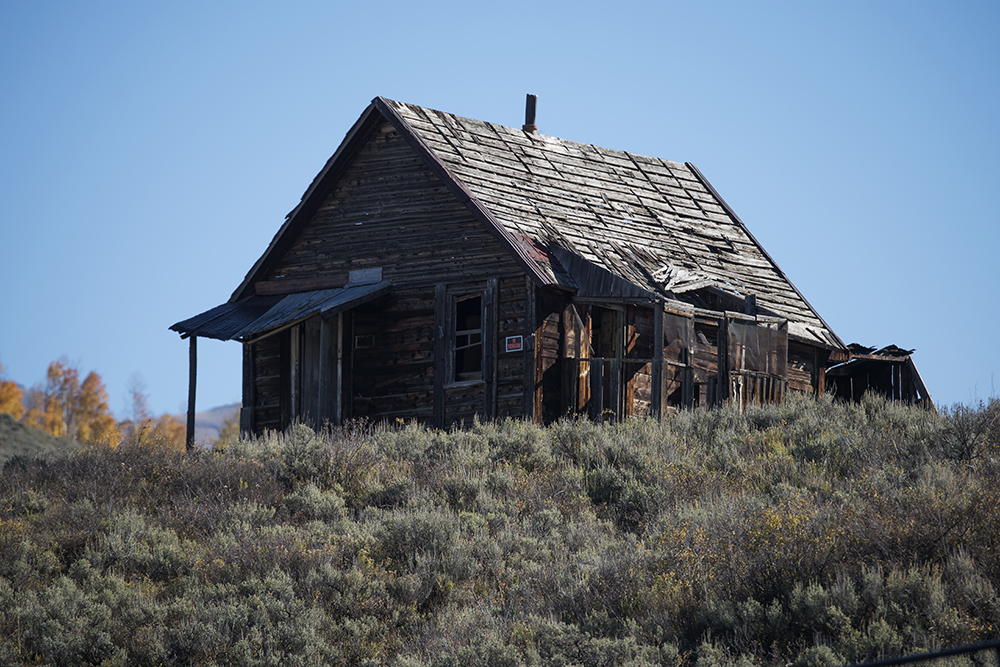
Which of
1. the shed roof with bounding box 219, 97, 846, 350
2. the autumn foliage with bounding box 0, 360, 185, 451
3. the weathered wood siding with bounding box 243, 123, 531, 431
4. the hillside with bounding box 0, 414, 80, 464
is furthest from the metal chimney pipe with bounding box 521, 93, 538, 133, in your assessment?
the autumn foliage with bounding box 0, 360, 185, 451

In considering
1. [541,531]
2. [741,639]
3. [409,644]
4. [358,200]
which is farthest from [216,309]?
[741,639]

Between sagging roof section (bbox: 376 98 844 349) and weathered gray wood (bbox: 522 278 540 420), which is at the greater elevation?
sagging roof section (bbox: 376 98 844 349)

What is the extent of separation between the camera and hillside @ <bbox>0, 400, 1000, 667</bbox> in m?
8.06

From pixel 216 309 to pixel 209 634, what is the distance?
37.8ft

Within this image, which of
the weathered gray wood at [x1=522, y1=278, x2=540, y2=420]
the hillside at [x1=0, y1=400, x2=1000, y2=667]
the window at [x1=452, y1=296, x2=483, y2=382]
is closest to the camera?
the hillside at [x1=0, y1=400, x2=1000, y2=667]

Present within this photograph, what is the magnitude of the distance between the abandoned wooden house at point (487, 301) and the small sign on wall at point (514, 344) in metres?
0.04

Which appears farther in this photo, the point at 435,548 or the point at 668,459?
the point at 668,459

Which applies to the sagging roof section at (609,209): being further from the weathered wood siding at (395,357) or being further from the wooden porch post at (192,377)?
the wooden porch post at (192,377)

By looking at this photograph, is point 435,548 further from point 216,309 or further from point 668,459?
point 216,309

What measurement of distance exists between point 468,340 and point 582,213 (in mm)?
3226

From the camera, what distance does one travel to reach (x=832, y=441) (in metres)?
12.5

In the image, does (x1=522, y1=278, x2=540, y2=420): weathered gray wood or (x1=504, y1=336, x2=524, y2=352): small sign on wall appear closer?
(x1=522, y1=278, x2=540, y2=420): weathered gray wood

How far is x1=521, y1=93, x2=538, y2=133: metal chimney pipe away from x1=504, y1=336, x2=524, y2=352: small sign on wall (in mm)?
6402

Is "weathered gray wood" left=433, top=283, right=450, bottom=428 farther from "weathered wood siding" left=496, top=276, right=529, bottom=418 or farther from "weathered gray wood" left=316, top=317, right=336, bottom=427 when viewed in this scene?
"weathered gray wood" left=316, top=317, right=336, bottom=427
